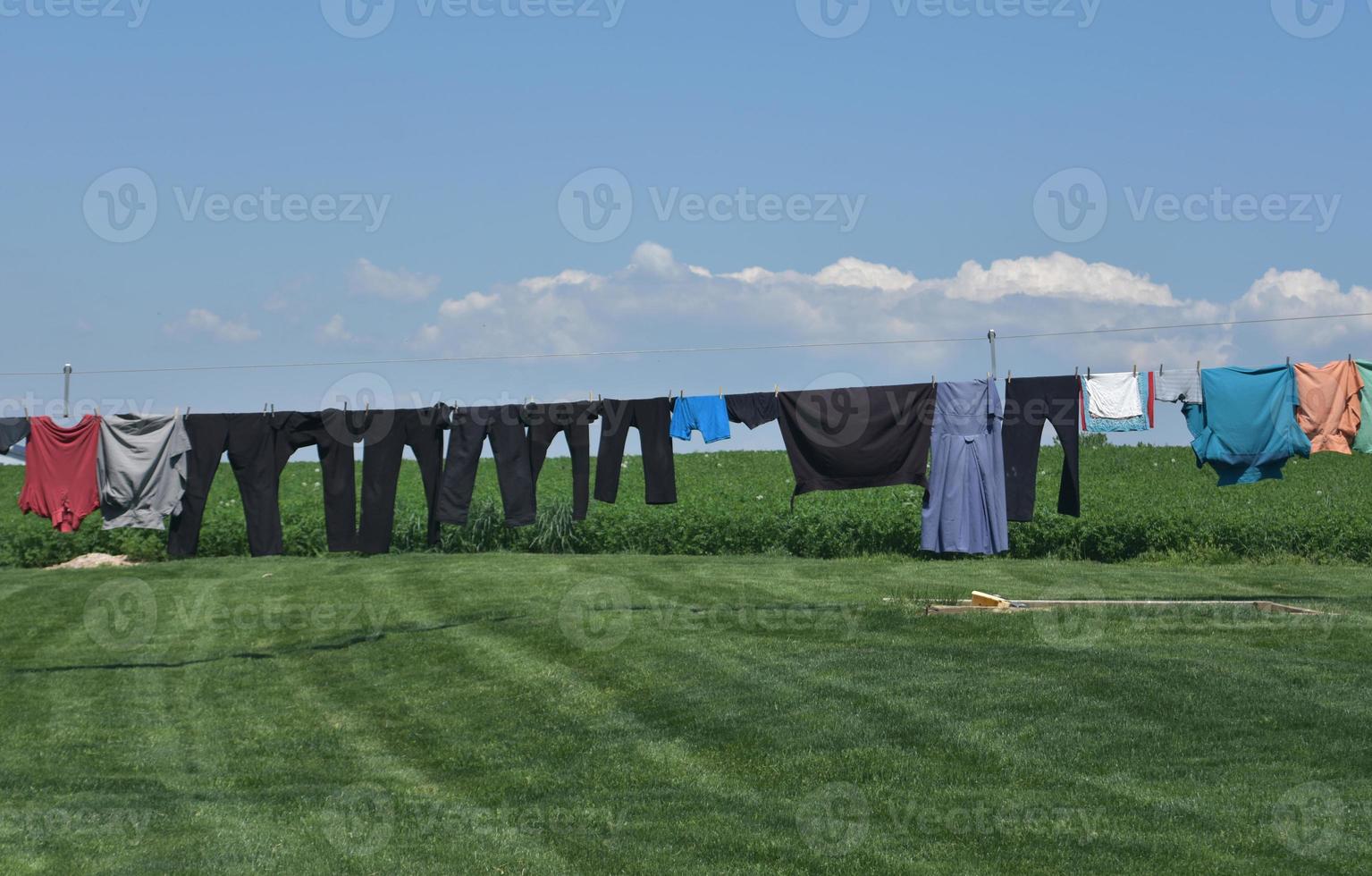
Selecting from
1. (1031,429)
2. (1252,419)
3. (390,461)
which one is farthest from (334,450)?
(1252,419)

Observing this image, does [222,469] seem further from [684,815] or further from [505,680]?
[684,815]

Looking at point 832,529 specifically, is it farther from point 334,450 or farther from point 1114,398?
point 334,450

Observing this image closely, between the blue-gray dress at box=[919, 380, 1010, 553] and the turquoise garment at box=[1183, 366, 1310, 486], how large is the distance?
251cm

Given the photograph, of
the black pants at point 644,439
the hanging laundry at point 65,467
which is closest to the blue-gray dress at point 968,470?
the black pants at point 644,439

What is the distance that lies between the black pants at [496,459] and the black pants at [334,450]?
49.7 inches

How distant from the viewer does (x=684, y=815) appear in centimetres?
1076

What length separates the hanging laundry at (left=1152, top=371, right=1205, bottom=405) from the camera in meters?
16.3

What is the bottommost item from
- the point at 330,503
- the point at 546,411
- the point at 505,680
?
the point at 505,680

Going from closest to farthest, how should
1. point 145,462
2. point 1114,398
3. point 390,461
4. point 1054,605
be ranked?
point 1114,398, point 145,462, point 390,461, point 1054,605

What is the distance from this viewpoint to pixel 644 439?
58.4 ft

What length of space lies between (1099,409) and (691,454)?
2976 cm

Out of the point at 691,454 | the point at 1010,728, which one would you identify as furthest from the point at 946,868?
the point at 691,454

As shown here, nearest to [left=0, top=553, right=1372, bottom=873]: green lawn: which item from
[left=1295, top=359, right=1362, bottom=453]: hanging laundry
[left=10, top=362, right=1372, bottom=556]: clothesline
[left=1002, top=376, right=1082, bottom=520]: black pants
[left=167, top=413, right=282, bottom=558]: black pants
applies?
[left=1002, top=376, right=1082, bottom=520]: black pants

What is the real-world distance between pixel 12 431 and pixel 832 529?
769 inches
